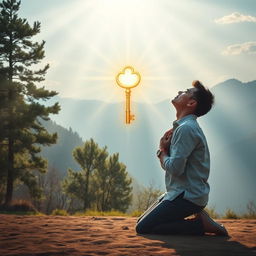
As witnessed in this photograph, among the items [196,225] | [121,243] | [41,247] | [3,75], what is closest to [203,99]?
[196,225]

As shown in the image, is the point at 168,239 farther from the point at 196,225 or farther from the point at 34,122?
the point at 34,122

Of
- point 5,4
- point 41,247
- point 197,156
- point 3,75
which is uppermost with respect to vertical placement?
point 5,4

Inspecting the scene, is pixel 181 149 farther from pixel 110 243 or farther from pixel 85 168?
pixel 85 168

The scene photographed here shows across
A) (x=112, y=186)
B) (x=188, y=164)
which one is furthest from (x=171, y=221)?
(x=112, y=186)

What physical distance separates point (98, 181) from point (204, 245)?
37565 mm

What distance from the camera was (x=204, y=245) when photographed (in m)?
4.11

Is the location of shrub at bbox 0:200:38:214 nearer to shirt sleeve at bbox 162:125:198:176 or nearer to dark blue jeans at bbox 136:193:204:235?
dark blue jeans at bbox 136:193:204:235

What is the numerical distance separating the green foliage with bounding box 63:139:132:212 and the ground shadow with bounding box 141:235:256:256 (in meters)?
31.9

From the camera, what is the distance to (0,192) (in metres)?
23.7

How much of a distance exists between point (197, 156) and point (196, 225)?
2.69 ft

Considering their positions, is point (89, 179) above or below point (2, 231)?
above

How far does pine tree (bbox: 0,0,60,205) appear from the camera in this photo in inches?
849

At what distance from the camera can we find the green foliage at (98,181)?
123ft

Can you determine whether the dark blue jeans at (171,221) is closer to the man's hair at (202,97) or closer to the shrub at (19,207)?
the man's hair at (202,97)
